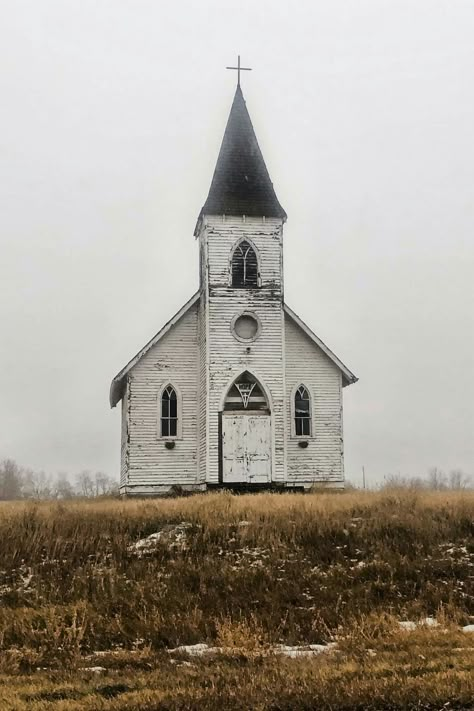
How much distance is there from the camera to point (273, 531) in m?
16.7

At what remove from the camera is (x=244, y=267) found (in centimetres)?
2800

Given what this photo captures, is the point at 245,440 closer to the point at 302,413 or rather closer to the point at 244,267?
the point at 302,413

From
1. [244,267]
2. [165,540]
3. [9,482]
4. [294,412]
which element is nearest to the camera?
[165,540]

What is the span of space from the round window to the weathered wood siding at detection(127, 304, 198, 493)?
196cm

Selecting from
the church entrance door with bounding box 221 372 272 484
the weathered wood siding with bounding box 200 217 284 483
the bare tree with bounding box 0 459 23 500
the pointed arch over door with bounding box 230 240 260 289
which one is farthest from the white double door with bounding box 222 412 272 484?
the bare tree with bounding box 0 459 23 500

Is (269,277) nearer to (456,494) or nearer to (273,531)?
(456,494)

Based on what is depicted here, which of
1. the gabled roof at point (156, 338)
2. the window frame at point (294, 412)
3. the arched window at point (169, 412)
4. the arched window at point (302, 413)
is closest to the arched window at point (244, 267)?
the gabled roof at point (156, 338)

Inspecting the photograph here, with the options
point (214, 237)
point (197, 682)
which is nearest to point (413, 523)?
point (197, 682)

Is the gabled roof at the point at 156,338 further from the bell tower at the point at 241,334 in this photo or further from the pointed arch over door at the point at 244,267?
the pointed arch over door at the point at 244,267

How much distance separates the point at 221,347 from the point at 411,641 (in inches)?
696

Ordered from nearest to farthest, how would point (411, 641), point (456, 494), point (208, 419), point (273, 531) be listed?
point (411, 641), point (273, 531), point (456, 494), point (208, 419)

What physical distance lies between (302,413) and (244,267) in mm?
5319

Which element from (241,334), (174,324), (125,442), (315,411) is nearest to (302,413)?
(315,411)

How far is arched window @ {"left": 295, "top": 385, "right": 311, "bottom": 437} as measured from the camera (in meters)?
28.5
